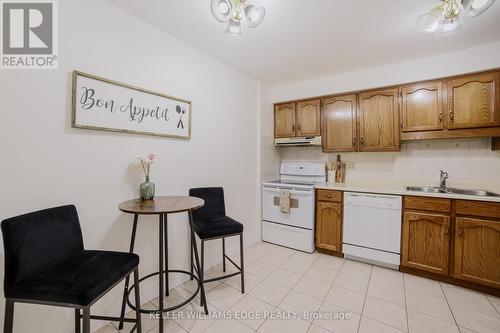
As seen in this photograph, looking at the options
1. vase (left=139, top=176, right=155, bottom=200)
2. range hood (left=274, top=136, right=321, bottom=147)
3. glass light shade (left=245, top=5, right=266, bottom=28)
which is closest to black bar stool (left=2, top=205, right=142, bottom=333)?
vase (left=139, top=176, right=155, bottom=200)

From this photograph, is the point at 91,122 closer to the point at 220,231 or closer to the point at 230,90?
the point at 220,231

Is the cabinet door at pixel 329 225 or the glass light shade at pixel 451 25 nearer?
the glass light shade at pixel 451 25

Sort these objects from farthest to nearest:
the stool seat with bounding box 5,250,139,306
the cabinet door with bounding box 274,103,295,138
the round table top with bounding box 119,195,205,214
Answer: the cabinet door with bounding box 274,103,295,138
the round table top with bounding box 119,195,205,214
the stool seat with bounding box 5,250,139,306

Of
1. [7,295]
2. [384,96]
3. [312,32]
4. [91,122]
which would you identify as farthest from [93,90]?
[384,96]

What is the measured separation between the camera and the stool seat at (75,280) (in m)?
0.98

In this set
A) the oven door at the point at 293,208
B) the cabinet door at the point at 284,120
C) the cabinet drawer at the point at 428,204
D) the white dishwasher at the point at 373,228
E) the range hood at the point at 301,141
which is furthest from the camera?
the cabinet door at the point at 284,120

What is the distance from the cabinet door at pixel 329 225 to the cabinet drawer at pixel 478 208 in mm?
1082

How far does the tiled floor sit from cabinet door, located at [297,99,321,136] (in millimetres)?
1799

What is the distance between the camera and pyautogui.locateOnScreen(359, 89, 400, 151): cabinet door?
8.64 ft

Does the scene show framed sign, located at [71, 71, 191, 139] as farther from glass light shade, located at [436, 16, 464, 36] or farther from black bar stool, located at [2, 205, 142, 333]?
glass light shade, located at [436, 16, 464, 36]

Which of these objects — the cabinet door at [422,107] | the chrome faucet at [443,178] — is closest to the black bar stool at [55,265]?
the cabinet door at [422,107]

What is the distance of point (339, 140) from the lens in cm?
298

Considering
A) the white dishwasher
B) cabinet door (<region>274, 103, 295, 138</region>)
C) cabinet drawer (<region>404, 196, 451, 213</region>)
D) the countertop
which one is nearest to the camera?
the countertop

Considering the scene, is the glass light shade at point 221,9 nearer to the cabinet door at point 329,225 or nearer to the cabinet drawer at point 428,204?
the cabinet door at point 329,225
